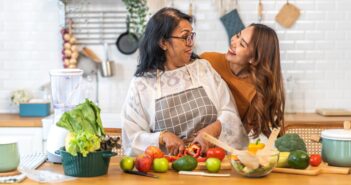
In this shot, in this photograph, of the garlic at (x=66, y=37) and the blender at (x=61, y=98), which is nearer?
the blender at (x=61, y=98)

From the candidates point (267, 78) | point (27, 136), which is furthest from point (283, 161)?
point (27, 136)

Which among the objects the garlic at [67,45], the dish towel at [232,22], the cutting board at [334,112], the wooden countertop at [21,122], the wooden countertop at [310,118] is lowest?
the wooden countertop at [21,122]

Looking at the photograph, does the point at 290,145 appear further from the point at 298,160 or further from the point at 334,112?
the point at 334,112

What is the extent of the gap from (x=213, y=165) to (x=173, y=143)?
0.50m

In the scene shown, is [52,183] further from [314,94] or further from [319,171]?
[314,94]

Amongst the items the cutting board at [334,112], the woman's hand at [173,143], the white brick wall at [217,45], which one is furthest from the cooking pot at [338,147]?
the white brick wall at [217,45]

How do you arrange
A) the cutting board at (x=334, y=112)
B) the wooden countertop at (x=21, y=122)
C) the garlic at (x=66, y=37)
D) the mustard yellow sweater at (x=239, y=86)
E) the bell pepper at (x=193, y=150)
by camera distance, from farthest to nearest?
the garlic at (x=66, y=37) → the cutting board at (x=334, y=112) → the wooden countertop at (x=21, y=122) → the mustard yellow sweater at (x=239, y=86) → the bell pepper at (x=193, y=150)

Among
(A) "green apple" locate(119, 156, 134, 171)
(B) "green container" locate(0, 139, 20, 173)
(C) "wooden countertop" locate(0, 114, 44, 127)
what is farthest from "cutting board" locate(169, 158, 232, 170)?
(C) "wooden countertop" locate(0, 114, 44, 127)

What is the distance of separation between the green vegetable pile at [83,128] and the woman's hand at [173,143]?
21.2 inches

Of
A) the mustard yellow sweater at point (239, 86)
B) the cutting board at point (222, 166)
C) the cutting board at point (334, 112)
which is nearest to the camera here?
the cutting board at point (222, 166)

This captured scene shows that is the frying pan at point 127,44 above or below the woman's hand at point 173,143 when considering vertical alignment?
above

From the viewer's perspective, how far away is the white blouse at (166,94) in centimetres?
303

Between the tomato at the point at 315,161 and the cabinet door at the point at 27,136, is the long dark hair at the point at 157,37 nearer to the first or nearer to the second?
the tomato at the point at 315,161

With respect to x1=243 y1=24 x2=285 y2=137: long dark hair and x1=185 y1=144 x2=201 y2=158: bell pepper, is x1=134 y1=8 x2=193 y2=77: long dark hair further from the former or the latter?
x1=185 y1=144 x2=201 y2=158: bell pepper
